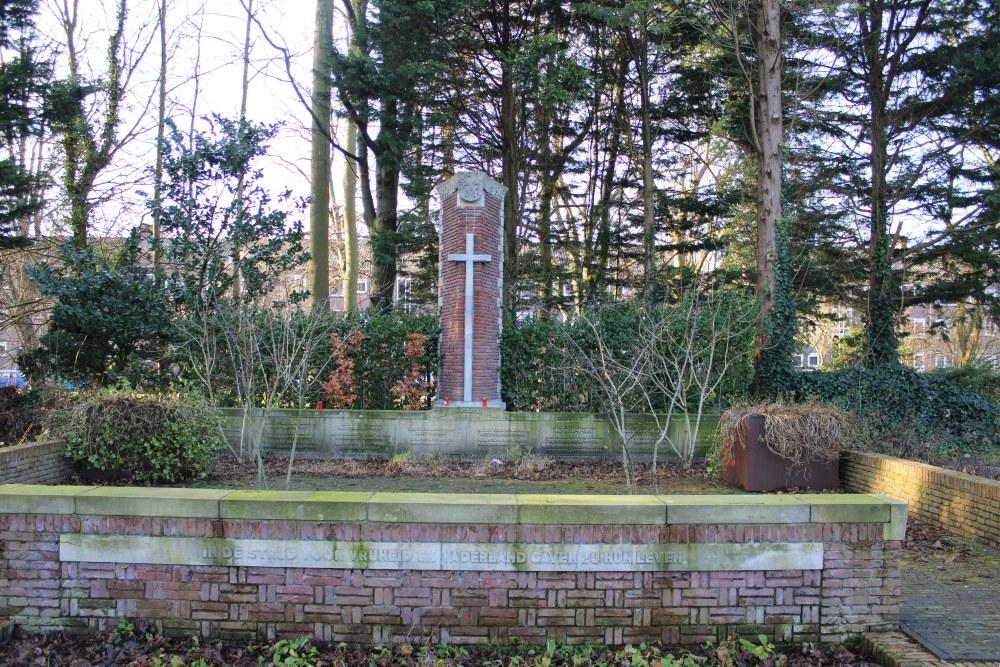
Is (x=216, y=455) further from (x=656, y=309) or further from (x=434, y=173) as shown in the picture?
(x=434, y=173)

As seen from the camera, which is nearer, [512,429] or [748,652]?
[748,652]

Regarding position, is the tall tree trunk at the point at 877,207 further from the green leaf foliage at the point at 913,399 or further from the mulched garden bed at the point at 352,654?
the mulched garden bed at the point at 352,654

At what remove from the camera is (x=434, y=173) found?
19.9 meters

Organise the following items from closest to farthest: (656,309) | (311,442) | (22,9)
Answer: (311,442)
(656,309)
(22,9)

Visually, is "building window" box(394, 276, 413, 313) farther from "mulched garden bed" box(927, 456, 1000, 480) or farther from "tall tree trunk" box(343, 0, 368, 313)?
"mulched garden bed" box(927, 456, 1000, 480)

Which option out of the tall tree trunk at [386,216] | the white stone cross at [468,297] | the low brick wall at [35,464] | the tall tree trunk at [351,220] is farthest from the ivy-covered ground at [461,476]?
the tall tree trunk at [351,220]

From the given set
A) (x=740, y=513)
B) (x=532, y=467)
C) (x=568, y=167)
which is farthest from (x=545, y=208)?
(x=740, y=513)

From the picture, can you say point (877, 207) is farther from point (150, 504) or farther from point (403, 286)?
point (150, 504)

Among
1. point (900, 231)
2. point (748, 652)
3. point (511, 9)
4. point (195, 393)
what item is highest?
point (511, 9)

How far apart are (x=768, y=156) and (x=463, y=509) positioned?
487 inches

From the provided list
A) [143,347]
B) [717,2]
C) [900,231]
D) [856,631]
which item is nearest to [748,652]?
[856,631]

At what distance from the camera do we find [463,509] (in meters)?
4.51

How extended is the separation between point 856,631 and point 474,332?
26.7 ft

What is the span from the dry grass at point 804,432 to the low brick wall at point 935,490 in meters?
0.46
